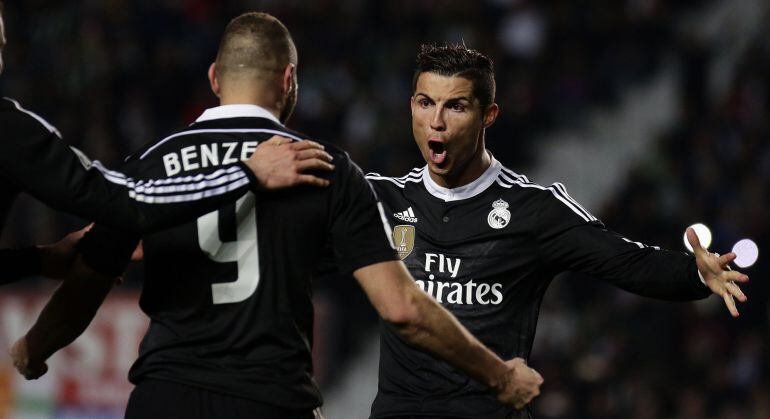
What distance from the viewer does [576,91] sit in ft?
38.9

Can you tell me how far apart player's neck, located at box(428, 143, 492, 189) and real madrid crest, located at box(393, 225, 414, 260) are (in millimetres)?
262

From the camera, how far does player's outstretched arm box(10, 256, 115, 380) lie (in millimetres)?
4012

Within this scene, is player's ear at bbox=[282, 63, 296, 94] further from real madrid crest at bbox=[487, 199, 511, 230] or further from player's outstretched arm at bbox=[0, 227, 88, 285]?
real madrid crest at bbox=[487, 199, 511, 230]

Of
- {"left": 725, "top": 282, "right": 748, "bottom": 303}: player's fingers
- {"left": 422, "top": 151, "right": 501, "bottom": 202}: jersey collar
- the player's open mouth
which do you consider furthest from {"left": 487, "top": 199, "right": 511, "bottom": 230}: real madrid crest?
{"left": 725, "top": 282, "right": 748, "bottom": 303}: player's fingers

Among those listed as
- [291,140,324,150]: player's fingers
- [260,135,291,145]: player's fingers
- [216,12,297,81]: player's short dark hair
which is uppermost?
[216,12,297,81]: player's short dark hair

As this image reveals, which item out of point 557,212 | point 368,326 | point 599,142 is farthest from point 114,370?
point 557,212

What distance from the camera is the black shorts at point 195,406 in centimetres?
362

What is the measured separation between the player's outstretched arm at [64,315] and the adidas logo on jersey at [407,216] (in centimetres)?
146

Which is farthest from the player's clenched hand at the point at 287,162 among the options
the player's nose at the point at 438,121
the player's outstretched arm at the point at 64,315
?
the player's nose at the point at 438,121

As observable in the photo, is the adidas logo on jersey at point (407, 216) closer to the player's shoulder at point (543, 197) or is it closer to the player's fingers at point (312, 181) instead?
the player's shoulder at point (543, 197)

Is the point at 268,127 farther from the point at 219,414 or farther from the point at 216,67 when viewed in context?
the point at 219,414

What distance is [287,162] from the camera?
3635mm

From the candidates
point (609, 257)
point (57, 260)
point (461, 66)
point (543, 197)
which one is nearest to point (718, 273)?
point (609, 257)

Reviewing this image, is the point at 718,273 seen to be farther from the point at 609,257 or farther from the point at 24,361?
the point at 24,361
